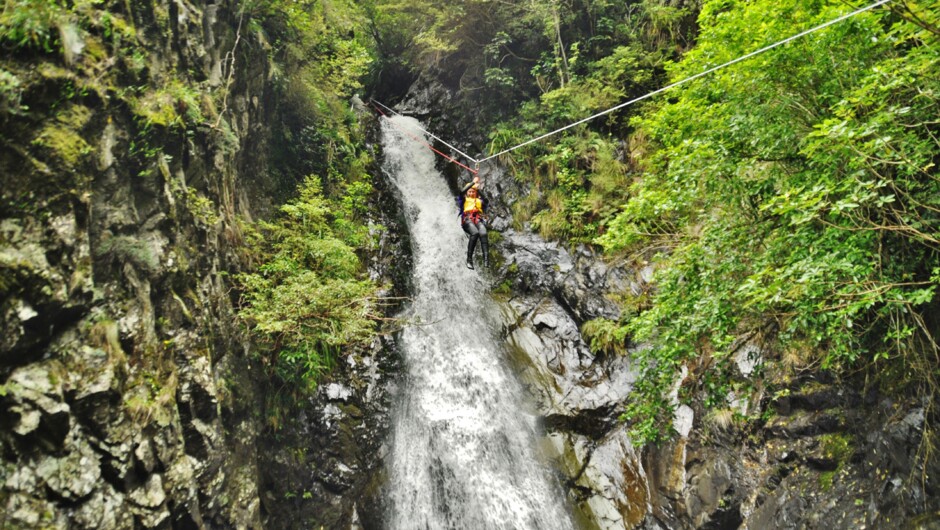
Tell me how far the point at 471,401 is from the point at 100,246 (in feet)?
23.2

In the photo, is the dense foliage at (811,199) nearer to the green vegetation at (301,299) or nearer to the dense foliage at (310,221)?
the green vegetation at (301,299)

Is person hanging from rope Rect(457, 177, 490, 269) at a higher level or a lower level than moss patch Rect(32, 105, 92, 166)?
lower

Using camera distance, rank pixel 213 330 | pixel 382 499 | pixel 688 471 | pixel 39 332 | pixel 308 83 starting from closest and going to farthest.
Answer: pixel 39 332
pixel 213 330
pixel 688 471
pixel 382 499
pixel 308 83

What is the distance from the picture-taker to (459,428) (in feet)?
31.7

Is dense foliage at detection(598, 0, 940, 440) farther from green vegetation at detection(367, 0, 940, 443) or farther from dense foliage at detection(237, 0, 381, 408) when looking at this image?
dense foliage at detection(237, 0, 381, 408)

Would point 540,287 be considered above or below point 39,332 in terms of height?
below

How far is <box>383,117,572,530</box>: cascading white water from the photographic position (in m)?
8.59

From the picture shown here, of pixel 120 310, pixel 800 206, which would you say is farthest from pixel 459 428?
pixel 800 206

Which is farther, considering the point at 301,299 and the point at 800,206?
the point at 301,299

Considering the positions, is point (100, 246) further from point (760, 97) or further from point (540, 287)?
point (540, 287)

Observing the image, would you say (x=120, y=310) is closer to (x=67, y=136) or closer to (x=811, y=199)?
(x=67, y=136)

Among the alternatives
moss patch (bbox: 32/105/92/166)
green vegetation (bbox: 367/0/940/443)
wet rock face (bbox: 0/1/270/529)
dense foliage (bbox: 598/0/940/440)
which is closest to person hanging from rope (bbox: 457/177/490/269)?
green vegetation (bbox: 367/0/940/443)

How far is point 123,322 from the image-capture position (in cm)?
543

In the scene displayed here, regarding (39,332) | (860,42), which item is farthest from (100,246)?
(860,42)
